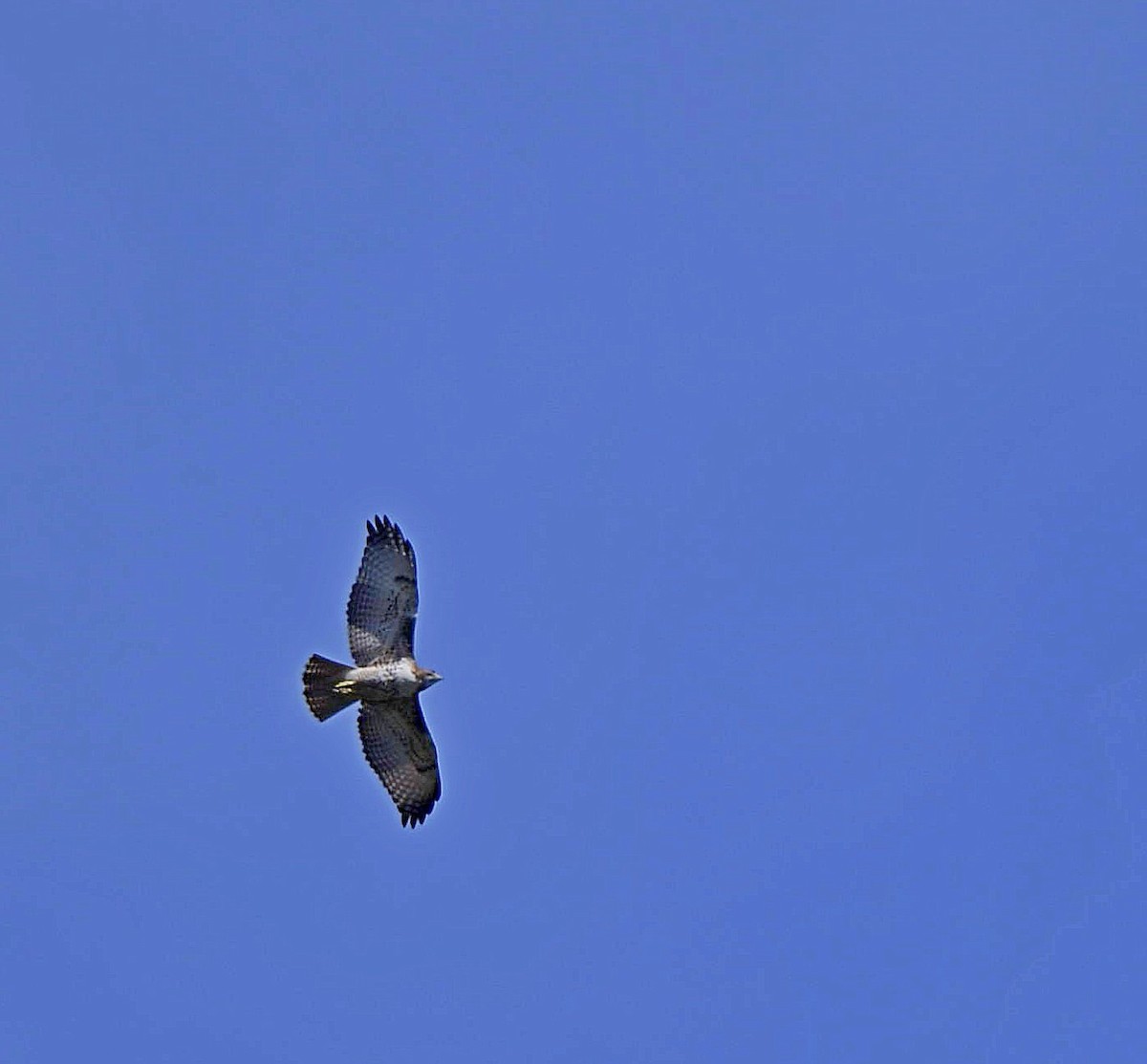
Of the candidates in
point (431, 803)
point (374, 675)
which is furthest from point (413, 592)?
point (431, 803)

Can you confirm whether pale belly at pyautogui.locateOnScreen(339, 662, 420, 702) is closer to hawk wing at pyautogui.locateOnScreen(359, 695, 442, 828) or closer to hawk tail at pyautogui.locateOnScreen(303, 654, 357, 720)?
hawk tail at pyautogui.locateOnScreen(303, 654, 357, 720)

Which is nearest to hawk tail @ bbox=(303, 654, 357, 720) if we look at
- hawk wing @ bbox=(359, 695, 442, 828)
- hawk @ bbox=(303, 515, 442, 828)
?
hawk @ bbox=(303, 515, 442, 828)

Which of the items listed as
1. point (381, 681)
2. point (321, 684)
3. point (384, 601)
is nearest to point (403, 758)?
point (381, 681)

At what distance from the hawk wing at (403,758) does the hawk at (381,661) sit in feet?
0.07

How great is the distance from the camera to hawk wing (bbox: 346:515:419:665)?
2780cm

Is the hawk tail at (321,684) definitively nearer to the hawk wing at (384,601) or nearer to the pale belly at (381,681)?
the pale belly at (381,681)

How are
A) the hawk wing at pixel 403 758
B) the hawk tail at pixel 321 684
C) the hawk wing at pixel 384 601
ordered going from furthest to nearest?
the hawk wing at pixel 403 758
the hawk wing at pixel 384 601
the hawk tail at pixel 321 684

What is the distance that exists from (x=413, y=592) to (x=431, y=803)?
351 centimetres

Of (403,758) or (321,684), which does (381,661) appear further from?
(403,758)

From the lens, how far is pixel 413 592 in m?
27.8

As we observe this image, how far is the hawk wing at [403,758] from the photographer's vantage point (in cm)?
2845

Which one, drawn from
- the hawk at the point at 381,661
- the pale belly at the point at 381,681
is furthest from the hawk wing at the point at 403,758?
the pale belly at the point at 381,681

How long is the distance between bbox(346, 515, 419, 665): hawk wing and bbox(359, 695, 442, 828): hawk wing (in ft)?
3.41

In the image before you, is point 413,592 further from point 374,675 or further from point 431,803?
point 431,803
